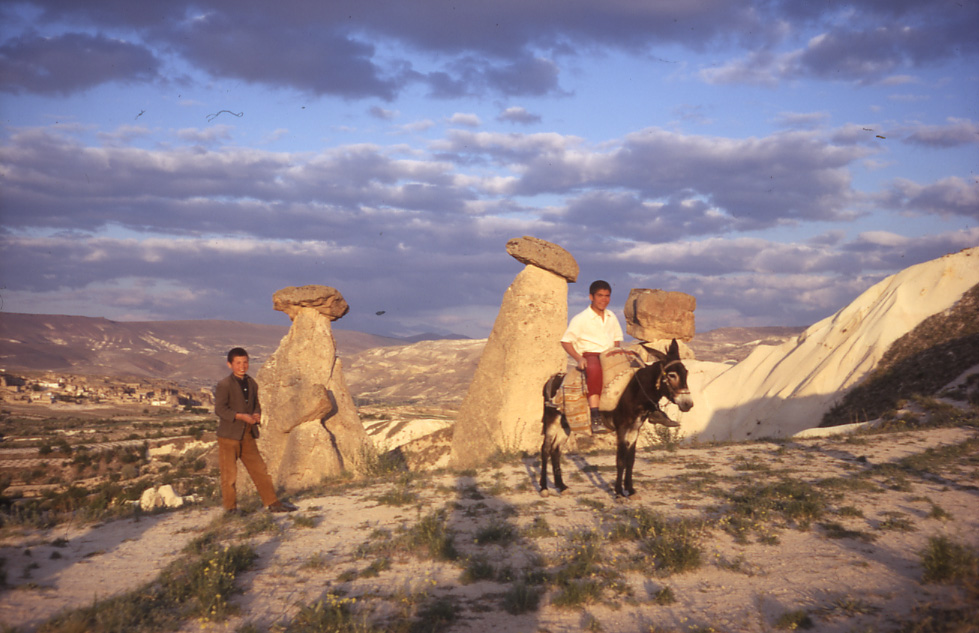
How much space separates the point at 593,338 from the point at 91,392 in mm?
63859

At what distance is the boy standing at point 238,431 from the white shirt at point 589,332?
4483 mm

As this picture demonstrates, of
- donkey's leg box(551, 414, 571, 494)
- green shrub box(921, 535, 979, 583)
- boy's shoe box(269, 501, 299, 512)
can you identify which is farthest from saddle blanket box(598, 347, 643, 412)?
boy's shoe box(269, 501, 299, 512)

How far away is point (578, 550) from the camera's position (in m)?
6.17

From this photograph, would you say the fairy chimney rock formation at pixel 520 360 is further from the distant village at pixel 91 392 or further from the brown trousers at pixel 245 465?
the distant village at pixel 91 392

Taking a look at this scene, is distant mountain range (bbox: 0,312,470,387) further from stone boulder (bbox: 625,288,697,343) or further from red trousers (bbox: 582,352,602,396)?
red trousers (bbox: 582,352,602,396)

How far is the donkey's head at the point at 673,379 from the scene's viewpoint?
7.55 m

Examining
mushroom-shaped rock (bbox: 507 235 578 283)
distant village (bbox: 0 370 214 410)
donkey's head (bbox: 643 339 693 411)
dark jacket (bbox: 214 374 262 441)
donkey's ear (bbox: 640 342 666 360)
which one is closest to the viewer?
donkey's head (bbox: 643 339 693 411)

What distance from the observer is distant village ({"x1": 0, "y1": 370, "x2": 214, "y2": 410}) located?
175 feet

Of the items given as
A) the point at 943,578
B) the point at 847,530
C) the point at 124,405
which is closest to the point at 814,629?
the point at 943,578

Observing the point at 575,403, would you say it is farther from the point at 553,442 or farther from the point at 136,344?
the point at 136,344

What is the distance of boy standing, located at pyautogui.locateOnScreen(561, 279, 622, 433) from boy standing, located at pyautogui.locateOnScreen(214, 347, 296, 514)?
4.45m

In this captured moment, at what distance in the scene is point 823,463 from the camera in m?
10.0

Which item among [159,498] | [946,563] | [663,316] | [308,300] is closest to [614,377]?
[946,563]

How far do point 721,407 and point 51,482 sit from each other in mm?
25997
